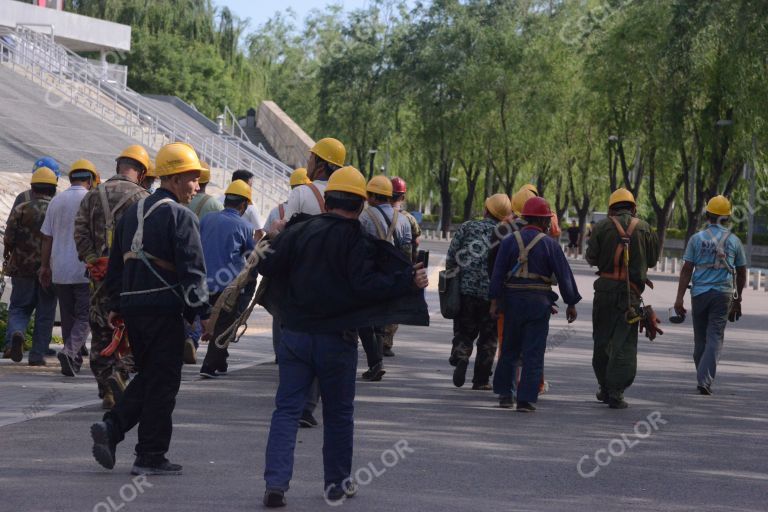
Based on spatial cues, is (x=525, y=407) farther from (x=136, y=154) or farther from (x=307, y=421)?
(x=136, y=154)

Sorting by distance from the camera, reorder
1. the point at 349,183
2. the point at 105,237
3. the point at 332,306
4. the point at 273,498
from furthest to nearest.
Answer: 1. the point at 105,237
2. the point at 349,183
3. the point at 332,306
4. the point at 273,498

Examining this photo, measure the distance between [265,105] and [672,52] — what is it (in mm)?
21324

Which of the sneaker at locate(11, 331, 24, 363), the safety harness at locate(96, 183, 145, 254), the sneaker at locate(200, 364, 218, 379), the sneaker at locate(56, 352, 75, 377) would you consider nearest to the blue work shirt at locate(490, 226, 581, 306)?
the sneaker at locate(200, 364, 218, 379)

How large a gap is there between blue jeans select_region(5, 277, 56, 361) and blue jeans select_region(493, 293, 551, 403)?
4224 millimetres

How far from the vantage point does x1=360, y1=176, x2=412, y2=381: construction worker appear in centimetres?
1188

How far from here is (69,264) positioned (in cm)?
1150

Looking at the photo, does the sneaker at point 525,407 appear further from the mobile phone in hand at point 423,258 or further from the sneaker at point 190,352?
the sneaker at point 190,352

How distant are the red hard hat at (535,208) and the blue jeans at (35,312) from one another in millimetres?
4407

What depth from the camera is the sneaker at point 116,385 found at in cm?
939

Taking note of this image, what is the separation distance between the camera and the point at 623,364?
1138cm

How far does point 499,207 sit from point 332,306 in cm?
542

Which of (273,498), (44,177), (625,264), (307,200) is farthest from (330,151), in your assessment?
(44,177)

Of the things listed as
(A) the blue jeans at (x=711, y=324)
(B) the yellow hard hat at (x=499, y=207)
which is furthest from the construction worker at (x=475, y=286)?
(A) the blue jeans at (x=711, y=324)

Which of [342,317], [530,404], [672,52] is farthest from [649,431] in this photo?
[672,52]
